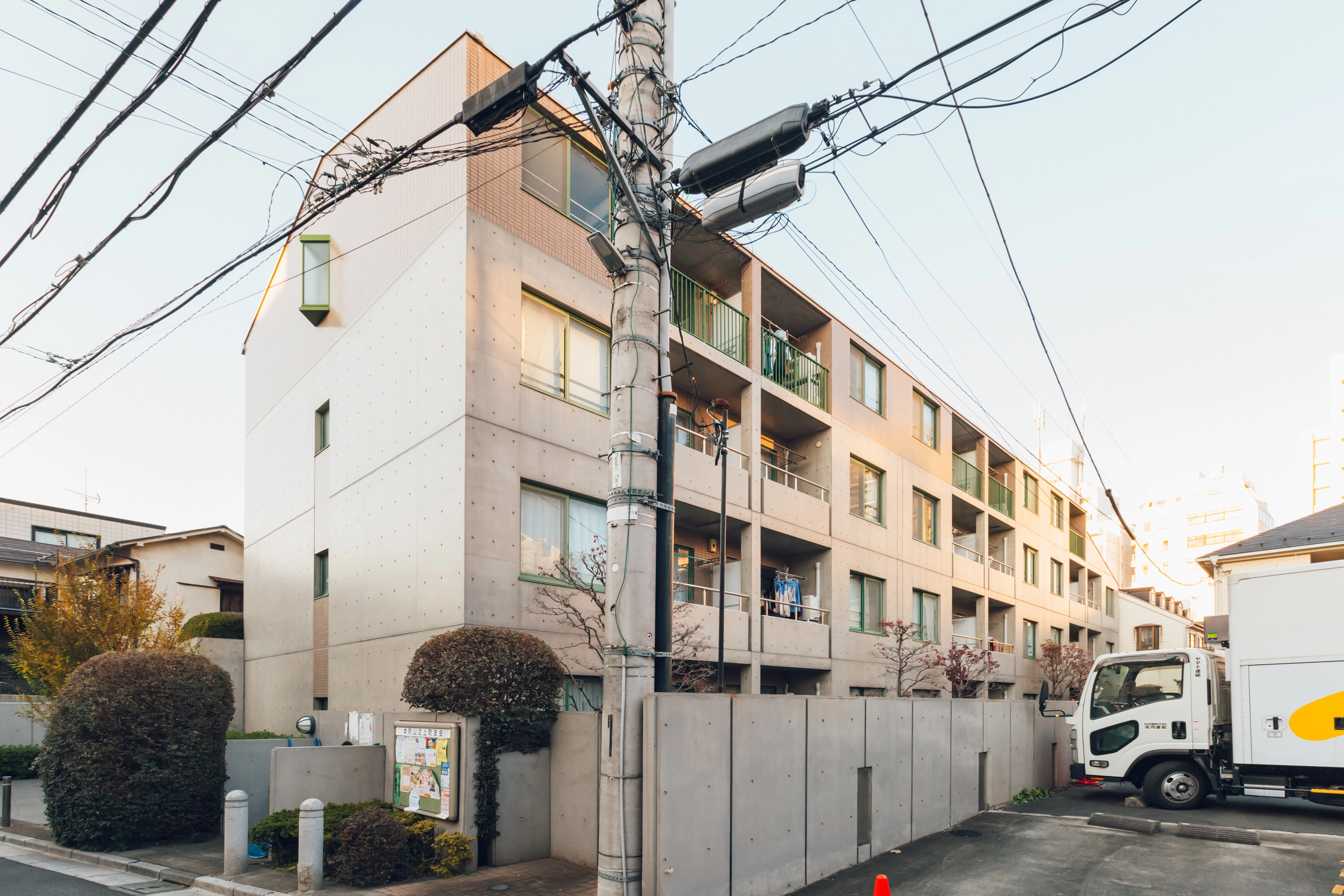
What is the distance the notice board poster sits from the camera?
10.2m

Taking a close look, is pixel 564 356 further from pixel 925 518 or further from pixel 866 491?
pixel 925 518

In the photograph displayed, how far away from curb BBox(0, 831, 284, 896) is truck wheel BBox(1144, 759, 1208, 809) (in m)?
14.2

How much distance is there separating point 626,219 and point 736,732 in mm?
5275

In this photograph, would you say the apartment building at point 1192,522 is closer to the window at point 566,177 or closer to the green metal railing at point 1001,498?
the green metal railing at point 1001,498

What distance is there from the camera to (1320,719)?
13414mm

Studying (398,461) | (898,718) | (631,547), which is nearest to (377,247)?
(398,461)

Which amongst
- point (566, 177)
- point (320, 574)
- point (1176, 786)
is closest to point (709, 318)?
point (566, 177)

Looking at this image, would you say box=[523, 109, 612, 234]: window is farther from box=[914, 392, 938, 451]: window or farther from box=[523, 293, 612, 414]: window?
box=[914, 392, 938, 451]: window

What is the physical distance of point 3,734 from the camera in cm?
2350

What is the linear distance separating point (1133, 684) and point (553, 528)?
11.1m

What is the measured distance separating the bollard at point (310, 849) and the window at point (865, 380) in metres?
18.2

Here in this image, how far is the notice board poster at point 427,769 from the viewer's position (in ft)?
33.4

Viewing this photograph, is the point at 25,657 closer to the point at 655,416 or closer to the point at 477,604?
the point at 477,604

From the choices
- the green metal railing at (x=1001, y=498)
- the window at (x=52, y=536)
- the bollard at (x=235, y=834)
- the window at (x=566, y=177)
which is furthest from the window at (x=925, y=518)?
the window at (x=52, y=536)
